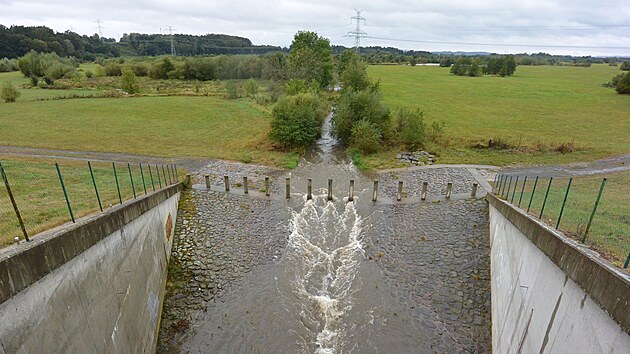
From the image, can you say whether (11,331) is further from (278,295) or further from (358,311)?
(358,311)

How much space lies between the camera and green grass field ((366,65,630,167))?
2842 centimetres

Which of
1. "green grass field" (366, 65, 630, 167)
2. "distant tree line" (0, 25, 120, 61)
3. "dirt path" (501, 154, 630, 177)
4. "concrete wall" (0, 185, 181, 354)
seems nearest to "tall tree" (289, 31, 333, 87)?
"green grass field" (366, 65, 630, 167)

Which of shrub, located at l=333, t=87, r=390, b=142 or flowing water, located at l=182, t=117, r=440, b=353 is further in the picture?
shrub, located at l=333, t=87, r=390, b=142

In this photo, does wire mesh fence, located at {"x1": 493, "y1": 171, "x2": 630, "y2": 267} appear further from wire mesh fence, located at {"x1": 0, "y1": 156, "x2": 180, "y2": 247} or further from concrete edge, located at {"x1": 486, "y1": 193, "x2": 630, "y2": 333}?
wire mesh fence, located at {"x1": 0, "y1": 156, "x2": 180, "y2": 247}

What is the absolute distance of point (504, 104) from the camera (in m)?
53.7

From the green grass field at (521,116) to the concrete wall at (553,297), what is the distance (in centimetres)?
1659

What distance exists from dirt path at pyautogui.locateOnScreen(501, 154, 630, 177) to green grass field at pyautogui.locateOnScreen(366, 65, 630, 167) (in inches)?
51.6

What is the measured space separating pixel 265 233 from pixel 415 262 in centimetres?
715

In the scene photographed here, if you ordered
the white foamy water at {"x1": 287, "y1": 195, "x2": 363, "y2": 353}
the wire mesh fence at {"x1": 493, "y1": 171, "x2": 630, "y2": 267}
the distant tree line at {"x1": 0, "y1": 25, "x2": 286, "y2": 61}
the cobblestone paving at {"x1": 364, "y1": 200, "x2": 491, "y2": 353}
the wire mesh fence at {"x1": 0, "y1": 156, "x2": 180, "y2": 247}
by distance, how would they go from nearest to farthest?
1. the wire mesh fence at {"x1": 0, "y1": 156, "x2": 180, "y2": 247}
2. the wire mesh fence at {"x1": 493, "y1": 171, "x2": 630, "y2": 267}
3. the cobblestone paving at {"x1": 364, "y1": 200, "x2": 491, "y2": 353}
4. the white foamy water at {"x1": 287, "y1": 195, "x2": 363, "y2": 353}
5. the distant tree line at {"x1": 0, "y1": 25, "x2": 286, "y2": 61}

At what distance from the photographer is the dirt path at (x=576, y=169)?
23219mm

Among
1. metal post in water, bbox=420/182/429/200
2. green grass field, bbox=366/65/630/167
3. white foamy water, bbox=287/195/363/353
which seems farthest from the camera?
green grass field, bbox=366/65/630/167

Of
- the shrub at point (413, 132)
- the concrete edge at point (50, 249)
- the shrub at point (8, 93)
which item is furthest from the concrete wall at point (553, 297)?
the shrub at point (8, 93)

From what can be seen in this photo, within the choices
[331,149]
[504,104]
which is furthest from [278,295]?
[504,104]

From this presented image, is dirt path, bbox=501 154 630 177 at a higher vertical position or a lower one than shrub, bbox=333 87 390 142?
lower
